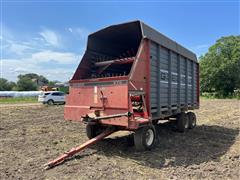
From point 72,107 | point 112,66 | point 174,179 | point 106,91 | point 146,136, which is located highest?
point 112,66

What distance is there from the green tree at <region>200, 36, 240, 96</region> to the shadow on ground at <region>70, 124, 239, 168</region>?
40301mm

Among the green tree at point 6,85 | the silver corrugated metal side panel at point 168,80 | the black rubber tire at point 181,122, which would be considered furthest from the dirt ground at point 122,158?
the green tree at point 6,85

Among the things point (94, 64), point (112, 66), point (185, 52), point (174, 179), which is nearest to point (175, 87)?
point (185, 52)

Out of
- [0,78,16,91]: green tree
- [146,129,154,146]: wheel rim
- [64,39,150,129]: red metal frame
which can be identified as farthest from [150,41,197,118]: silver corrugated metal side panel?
[0,78,16,91]: green tree

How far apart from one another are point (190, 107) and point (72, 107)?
5.01 m

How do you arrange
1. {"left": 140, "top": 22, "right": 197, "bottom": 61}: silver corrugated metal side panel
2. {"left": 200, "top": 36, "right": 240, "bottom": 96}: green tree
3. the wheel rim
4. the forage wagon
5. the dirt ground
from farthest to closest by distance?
1. {"left": 200, "top": 36, "right": 240, "bottom": 96}: green tree
2. the wheel rim
3. {"left": 140, "top": 22, "right": 197, "bottom": 61}: silver corrugated metal side panel
4. the forage wagon
5. the dirt ground

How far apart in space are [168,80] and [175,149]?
2.04 meters

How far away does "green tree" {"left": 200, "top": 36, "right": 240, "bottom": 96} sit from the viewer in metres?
45.8

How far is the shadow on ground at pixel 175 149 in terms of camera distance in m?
5.69

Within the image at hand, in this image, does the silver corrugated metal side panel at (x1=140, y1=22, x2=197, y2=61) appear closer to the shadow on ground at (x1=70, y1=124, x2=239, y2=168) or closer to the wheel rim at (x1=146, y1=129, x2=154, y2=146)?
the wheel rim at (x1=146, y1=129, x2=154, y2=146)

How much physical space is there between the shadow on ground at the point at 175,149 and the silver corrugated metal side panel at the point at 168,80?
926 millimetres

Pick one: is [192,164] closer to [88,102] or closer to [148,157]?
[148,157]

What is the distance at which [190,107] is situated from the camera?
387 inches

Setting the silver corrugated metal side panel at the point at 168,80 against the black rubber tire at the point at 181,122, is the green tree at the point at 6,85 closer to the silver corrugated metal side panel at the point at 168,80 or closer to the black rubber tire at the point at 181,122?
the black rubber tire at the point at 181,122
